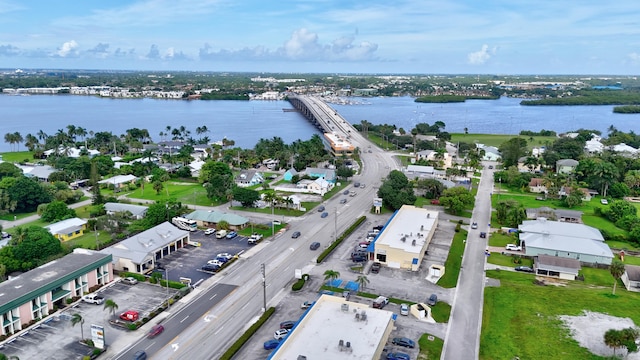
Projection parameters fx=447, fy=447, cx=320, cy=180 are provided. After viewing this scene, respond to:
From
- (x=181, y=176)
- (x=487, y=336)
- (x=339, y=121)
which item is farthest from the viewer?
(x=339, y=121)

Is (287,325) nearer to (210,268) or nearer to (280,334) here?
(280,334)

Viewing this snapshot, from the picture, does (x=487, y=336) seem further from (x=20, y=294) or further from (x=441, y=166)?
(x=441, y=166)

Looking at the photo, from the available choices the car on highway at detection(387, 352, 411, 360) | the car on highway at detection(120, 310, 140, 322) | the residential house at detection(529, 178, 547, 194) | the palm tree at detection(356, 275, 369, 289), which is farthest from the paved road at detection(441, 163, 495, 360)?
the car on highway at detection(120, 310, 140, 322)

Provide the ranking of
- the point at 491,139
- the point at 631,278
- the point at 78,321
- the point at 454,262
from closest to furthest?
the point at 78,321 → the point at 631,278 → the point at 454,262 → the point at 491,139

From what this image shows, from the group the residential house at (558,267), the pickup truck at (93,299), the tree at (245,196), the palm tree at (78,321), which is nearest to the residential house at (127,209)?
the tree at (245,196)

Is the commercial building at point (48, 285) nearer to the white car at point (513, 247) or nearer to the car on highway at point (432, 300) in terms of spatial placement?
the car on highway at point (432, 300)

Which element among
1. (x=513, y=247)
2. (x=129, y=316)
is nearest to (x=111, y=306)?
(x=129, y=316)

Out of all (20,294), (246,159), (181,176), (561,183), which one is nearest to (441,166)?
(561,183)
